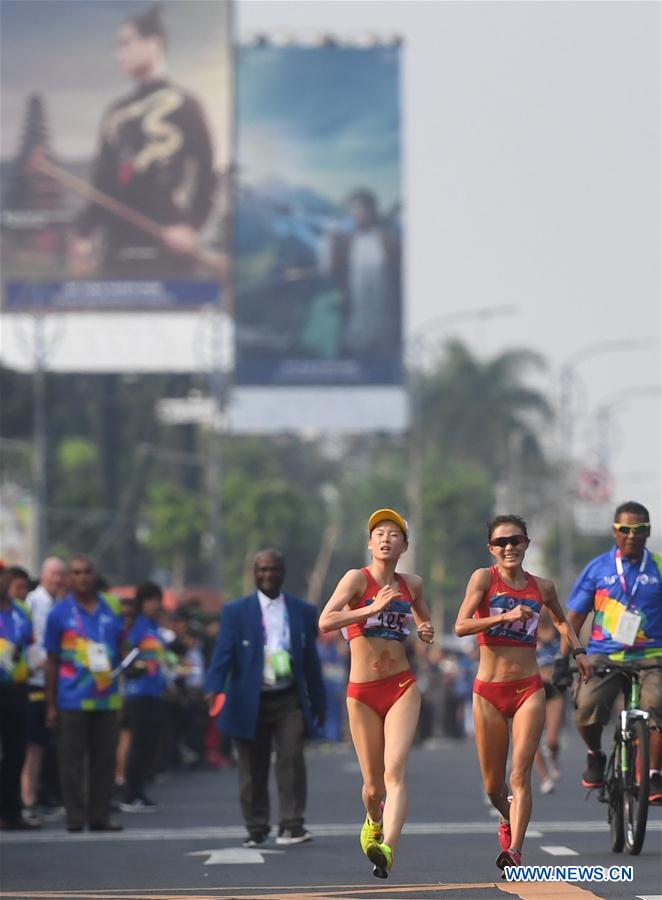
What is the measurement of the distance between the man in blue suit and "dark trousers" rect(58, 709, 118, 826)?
141cm

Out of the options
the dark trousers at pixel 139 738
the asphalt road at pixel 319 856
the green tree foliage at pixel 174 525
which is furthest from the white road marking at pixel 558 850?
the green tree foliage at pixel 174 525

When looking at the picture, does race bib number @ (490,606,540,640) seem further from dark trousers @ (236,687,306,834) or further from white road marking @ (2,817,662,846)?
white road marking @ (2,817,662,846)

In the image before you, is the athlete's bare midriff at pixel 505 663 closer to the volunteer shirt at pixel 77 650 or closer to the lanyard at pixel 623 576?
the lanyard at pixel 623 576

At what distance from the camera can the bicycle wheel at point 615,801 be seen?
14.7 metres

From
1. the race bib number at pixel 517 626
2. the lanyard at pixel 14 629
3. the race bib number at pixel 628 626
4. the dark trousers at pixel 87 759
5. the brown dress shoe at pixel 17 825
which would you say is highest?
the race bib number at pixel 517 626

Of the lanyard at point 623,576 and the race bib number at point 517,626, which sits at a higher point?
the lanyard at point 623,576

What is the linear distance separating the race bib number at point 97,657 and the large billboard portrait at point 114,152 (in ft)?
180

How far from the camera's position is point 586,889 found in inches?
505

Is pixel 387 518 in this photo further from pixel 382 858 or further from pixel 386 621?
pixel 382 858

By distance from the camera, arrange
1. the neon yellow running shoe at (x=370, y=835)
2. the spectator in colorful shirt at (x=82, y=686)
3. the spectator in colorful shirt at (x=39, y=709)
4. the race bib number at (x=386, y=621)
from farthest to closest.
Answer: the spectator in colorful shirt at (x=39, y=709), the spectator in colorful shirt at (x=82, y=686), the race bib number at (x=386, y=621), the neon yellow running shoe at (x=370, y=835)

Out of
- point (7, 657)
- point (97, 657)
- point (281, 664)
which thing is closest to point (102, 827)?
point (97, 657)

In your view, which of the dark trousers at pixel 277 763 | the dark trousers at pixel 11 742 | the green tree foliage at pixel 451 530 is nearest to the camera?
the dark trousers at pixel 277 763

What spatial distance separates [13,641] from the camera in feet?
60.0

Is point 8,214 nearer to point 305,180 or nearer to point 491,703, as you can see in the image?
point 305,180
